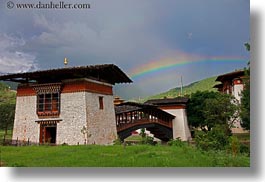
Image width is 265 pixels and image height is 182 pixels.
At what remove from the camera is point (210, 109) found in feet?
25.1

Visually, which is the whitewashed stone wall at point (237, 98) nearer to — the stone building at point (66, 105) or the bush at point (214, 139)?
the bush at point (214, 139)

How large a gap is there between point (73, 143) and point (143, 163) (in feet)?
8.19

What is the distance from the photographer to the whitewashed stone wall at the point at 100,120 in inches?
311

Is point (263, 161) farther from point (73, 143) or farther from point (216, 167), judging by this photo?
point (73, 143)

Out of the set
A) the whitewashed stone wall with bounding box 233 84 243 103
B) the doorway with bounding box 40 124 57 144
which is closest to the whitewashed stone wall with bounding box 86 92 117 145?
the doorway with bounding box 40 124 57 144

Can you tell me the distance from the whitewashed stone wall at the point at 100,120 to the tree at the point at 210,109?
195 centimetres

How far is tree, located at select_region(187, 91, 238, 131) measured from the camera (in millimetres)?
6758

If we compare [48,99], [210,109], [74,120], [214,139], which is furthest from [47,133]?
[214,139]

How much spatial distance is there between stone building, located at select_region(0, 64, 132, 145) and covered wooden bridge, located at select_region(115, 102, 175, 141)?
111 cm

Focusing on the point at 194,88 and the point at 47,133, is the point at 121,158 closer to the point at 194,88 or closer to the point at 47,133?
the point at 194,88

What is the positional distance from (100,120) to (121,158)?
246 centimetres

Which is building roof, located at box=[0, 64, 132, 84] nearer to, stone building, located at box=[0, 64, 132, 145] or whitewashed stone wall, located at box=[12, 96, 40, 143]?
stone building, located at box=[0, 64, 132, 145]

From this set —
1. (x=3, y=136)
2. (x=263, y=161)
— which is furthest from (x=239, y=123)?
(x=3, y=136)

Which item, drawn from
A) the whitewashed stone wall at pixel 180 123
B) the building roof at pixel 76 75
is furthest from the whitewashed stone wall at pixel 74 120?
the whitewashed stone wall at pixel 180 123
